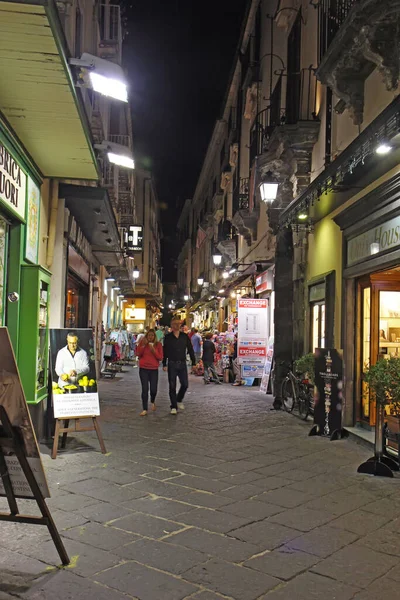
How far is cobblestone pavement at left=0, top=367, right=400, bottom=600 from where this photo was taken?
3.66 meters

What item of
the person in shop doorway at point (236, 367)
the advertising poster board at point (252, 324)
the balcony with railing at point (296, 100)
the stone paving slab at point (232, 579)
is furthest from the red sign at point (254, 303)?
→ the stone paving slab at point (232, 579)

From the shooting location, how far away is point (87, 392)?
24.8ft

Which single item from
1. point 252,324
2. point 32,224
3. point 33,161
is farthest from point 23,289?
point 252,324

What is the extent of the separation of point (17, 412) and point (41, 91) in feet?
12.0

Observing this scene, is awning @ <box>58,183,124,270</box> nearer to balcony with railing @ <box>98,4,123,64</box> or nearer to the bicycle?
balcony with railing @ <box>98,4,123,64</box>

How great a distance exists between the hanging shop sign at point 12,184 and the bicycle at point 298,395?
6.29 meters

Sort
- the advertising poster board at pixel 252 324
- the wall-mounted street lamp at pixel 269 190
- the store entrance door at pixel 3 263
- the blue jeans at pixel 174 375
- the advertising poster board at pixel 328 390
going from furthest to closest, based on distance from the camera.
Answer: the advertising poster board at pixel 252 324 < the wall-mounted street lamp at pixel 269 190 < the blue jeans at pixel 174 375 < the advertising poster board at pixel 328 390 < the store entrance door at pixel 3 263

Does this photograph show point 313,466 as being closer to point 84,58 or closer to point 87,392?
point 87,392

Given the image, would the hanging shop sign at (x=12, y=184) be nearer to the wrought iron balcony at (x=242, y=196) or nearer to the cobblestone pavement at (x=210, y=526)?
the cobblestone pavement at (x=210, y=526)

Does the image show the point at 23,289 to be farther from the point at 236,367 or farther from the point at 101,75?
the point at 236,367

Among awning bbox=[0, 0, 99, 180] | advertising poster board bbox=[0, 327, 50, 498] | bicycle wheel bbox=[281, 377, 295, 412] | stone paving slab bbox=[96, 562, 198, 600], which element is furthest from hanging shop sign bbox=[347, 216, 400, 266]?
advertising poster board bbox=[0, 327, 50, 498]

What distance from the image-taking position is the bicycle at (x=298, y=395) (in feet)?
36.3

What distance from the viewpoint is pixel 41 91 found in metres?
5.93

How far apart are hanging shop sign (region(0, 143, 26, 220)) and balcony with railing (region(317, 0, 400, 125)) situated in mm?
4591
